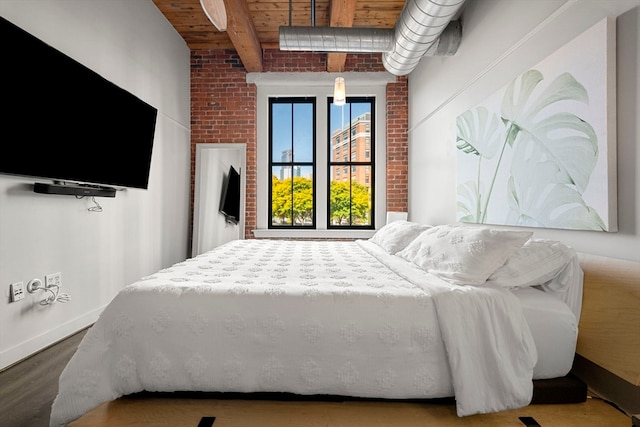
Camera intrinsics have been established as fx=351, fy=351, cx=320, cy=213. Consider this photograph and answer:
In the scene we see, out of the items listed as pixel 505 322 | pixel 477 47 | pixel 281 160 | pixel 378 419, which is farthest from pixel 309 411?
pixel 281 160

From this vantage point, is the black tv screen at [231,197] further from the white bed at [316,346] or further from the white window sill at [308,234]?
the white bed at [316,346]

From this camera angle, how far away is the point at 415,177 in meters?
4.54

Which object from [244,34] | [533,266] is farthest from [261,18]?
[533,266]

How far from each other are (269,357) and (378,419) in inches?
20.9

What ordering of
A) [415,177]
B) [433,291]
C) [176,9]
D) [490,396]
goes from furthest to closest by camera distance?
[415,177] < [176,9] < [433,291] < [490,396]

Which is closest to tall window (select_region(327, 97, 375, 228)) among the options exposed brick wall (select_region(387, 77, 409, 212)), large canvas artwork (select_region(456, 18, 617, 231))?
exposed brick wall (select_region(387, 77, 409, 212))

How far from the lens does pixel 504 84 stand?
7.95 ft

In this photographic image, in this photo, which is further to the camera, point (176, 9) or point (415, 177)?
point (415, 177)

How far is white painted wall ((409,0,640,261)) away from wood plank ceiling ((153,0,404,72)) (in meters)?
0.88

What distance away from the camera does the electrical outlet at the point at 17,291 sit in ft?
7.04

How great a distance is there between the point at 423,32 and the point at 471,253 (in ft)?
6.26

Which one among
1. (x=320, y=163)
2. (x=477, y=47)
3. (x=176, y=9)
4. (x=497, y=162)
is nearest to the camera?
(x=497, y=162)

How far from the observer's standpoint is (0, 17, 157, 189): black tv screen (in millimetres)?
1977

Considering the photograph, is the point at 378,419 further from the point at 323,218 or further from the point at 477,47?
the point at 323,218
